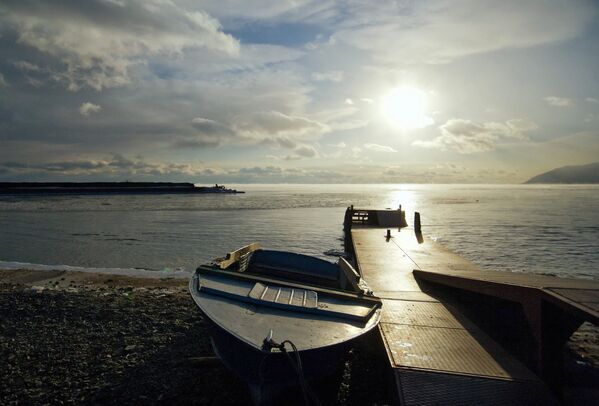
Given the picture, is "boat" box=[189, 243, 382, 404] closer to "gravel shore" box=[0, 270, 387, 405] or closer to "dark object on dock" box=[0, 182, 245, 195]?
"gravel shore" box=[0, 270, 387, 405]

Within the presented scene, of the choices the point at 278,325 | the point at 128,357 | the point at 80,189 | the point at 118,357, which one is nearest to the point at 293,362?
the point at 278,325

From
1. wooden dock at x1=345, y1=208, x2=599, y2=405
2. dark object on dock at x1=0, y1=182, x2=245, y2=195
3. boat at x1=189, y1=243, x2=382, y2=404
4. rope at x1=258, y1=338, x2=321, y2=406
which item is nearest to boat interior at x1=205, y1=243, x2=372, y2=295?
boat at x1=189, y1=243, x2=382, y2=404

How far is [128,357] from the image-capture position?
716 cm

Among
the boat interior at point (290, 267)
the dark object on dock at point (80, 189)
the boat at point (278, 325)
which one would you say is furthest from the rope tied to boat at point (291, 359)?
the dark object on dock at point (80, 189)

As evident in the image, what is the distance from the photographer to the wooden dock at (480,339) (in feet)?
14.3

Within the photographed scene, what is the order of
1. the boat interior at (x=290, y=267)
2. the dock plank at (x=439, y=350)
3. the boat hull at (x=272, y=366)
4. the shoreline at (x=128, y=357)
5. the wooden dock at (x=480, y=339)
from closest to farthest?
the wooden dock at (x=480, y=339) < the dock plank at (x=439, y=350) < the boat hull at (x=272, y=366) < the shoreline at (x=128, y=357) < the boat interior at (x=290, y=267)

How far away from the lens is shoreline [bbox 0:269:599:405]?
19.2 feet

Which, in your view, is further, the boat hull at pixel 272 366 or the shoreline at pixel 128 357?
the shoreline at pixel 128 357

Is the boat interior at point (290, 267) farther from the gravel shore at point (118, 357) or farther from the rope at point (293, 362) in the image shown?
the rope at point (293, 362)

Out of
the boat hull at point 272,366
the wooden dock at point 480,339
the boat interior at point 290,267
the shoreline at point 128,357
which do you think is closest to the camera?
the wooden dock at point 480,339

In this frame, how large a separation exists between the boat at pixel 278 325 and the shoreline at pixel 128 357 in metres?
0.95

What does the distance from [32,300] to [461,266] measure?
13627 millimetres

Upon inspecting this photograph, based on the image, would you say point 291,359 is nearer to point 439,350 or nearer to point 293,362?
point 293,362

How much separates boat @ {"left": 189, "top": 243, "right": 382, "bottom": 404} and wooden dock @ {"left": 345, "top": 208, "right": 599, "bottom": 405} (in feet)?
2.34
